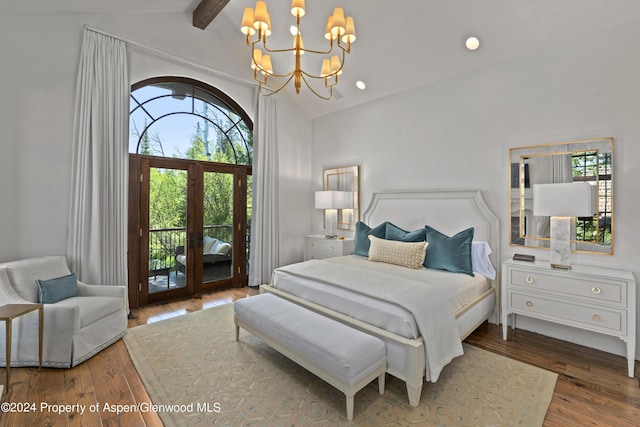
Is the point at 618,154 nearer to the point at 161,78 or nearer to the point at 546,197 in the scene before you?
the point at 546,197

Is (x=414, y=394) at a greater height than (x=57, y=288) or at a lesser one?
lesser

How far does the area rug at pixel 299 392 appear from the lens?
193cm


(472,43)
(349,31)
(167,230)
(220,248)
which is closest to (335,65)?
(349,31)

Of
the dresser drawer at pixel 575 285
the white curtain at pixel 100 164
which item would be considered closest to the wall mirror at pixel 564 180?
the dresser drawer at pixel 575 285

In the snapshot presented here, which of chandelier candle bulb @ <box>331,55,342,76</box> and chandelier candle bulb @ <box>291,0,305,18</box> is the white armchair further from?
chandelier candle bulb @ <box>331,55,342,76</box>

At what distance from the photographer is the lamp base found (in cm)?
279

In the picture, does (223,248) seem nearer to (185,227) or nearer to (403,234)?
(185,227)

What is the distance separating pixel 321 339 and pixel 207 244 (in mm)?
3060

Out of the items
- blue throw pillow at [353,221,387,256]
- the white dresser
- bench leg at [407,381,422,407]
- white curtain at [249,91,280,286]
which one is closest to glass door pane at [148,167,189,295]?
white curtain at [249,91,280,286]

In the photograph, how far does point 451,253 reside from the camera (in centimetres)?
317

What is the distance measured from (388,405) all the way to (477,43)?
3.62 meters

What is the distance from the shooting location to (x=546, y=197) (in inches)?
111

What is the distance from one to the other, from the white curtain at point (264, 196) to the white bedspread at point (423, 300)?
2019mm

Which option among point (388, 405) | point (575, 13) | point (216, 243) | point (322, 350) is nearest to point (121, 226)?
point (216, 243)
